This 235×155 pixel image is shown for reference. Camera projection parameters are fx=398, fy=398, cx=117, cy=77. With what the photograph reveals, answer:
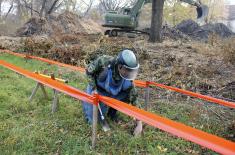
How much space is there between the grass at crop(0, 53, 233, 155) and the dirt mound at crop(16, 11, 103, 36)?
14.8m

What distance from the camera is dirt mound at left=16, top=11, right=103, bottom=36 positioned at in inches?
893

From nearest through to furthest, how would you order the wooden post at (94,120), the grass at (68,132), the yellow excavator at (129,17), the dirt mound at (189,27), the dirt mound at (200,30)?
the wooden post at (94,120), the grass at (68,132), the yellow excavator at (129,17), the dirt mound at (200,30), the dirt mound at (189,27)

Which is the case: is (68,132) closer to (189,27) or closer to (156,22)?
(156,22)

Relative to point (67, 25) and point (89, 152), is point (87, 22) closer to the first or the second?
point (67, 25)

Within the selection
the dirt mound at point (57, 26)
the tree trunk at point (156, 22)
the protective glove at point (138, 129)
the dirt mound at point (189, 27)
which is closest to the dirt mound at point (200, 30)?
the dirt mound at point (189, 27)

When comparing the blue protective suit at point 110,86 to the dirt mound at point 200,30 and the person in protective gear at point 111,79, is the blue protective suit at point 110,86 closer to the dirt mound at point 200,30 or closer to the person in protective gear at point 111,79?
the person in protective gear at point 111,79

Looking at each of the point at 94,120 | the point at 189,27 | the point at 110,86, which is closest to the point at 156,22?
the point at 189,27

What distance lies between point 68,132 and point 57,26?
718 inches

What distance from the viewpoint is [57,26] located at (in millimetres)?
23609

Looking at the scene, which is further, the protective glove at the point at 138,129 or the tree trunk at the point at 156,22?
the tree trunk at the point at 156,22

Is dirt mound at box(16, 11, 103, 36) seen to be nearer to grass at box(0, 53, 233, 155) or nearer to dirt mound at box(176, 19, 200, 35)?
dirt mound at box(176, 19, 200, 35)

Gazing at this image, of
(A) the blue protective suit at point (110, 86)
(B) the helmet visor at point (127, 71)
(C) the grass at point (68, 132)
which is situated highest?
(B) the helmet visor at point (127, 71)

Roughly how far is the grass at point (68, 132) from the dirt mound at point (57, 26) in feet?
48.7

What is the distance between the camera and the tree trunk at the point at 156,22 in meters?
16.8
